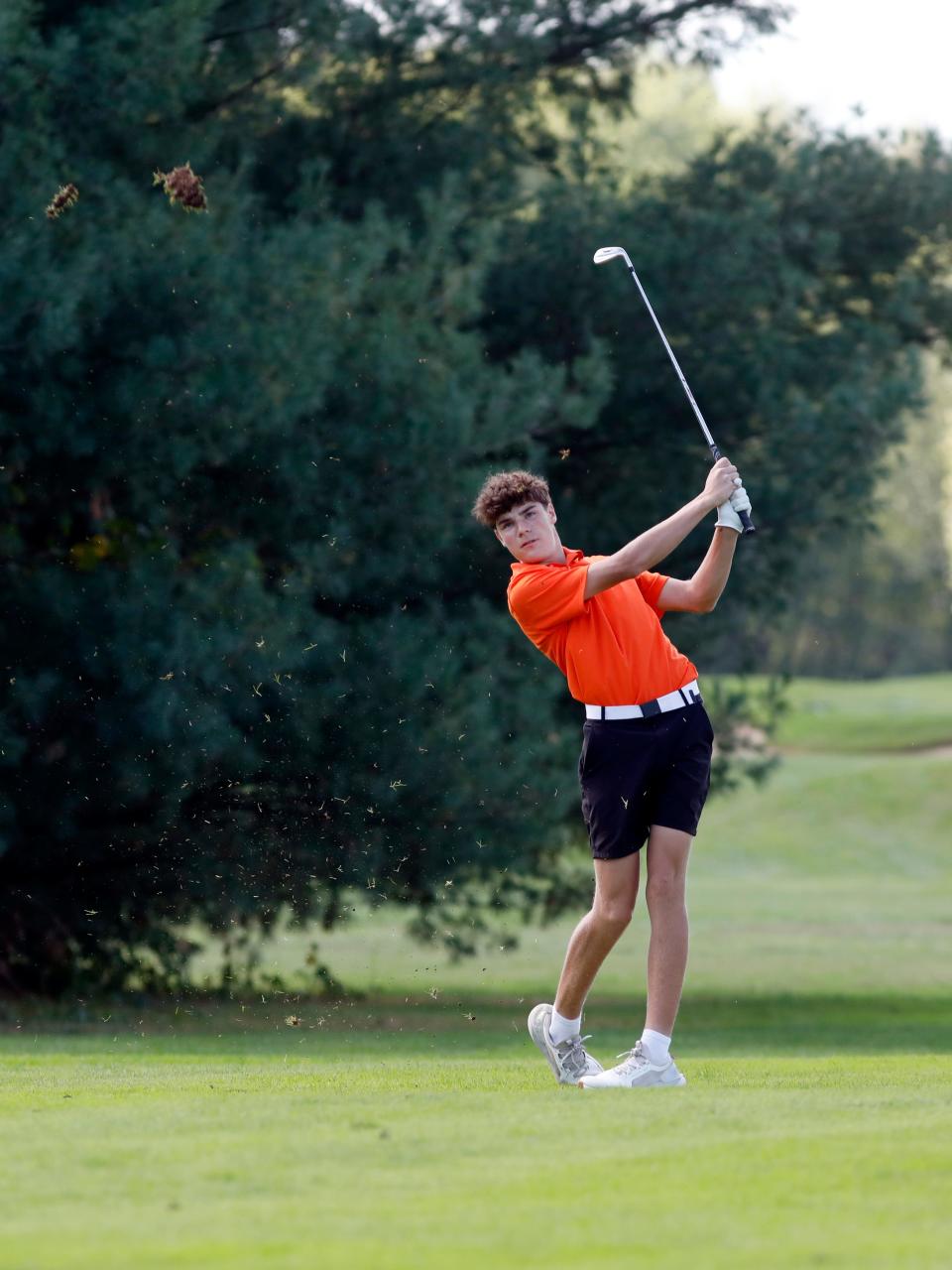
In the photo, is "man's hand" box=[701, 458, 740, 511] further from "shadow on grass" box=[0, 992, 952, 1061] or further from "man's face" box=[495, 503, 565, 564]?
"shadow on grass" box=[0, 992, 952, 1061]

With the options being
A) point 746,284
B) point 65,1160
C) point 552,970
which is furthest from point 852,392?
point 65,1160

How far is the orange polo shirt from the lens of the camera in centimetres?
716

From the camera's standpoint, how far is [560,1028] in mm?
7355

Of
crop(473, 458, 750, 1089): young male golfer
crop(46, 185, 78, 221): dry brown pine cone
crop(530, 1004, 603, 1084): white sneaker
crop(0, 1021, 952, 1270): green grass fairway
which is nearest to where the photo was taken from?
crop(0, 1021, 952, 1270): green grass fairway

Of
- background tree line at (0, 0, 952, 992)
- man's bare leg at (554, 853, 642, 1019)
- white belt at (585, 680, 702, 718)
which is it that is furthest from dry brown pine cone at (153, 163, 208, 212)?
man's bare leg at (554, 853, 642, 1019)

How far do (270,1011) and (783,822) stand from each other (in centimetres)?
2579

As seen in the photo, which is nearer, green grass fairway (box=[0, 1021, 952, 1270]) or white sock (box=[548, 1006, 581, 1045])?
green grass fairway (box=[0, 1021, 952, 1270])

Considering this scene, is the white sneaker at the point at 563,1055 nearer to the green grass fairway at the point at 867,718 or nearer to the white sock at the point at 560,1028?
the white sock at the point at 560,1028

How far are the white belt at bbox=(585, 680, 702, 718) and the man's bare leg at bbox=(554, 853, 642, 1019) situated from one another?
385 millimetres

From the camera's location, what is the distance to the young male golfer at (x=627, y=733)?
7117mm

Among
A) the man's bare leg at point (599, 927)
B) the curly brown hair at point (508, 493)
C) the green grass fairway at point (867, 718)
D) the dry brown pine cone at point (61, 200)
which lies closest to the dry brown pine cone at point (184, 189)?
the dry brown pine cone at point (61, 200)

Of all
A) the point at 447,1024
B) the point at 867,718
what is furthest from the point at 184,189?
the point at 867,718

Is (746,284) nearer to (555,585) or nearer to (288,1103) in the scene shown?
(555,585)

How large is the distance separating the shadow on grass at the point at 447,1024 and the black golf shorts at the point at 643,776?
3.86 meters
